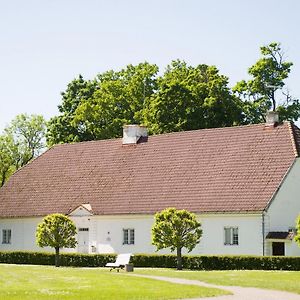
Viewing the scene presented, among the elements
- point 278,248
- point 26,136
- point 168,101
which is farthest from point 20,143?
point 278,248

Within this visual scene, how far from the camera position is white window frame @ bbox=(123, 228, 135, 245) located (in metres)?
55.8

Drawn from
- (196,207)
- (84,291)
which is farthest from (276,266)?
(84,291)

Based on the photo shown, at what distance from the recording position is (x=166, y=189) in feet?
182

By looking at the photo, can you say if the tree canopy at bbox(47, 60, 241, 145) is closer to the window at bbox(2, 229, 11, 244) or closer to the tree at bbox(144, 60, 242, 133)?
the tree at bbox(144, 60, 242, 133)

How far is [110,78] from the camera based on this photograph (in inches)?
3477

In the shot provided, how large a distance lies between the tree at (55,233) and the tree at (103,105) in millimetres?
28784

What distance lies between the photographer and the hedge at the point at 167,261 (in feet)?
144

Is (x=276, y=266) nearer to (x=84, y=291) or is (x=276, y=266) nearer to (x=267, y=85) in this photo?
(x=84, y=291)

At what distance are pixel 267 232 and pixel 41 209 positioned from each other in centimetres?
1867

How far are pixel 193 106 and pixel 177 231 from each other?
2722 cm

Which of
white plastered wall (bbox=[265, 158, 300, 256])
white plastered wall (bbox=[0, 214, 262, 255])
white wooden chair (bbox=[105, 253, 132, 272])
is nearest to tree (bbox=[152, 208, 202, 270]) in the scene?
white wooden chair (bbox=[105, 253, 132, 272])

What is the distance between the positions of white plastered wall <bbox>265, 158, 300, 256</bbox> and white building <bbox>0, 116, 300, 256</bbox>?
0.06 metres

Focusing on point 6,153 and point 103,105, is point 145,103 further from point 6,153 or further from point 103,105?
point 6,153

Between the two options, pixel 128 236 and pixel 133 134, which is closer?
pixel 128 236
